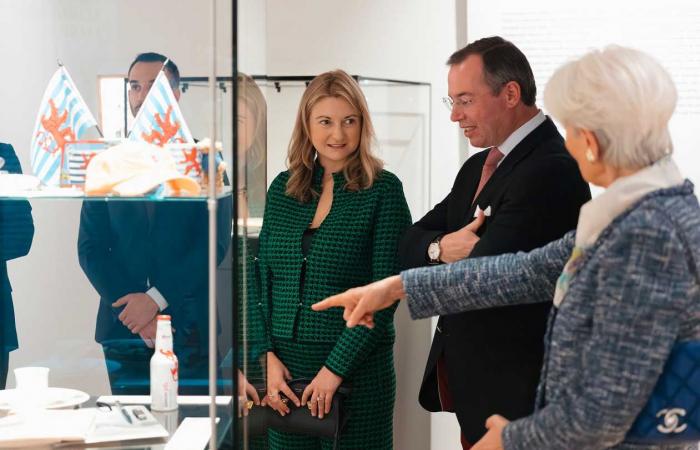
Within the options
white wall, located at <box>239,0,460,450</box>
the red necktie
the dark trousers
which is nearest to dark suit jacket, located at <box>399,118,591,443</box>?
the red necktie

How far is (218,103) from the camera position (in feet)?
5.69

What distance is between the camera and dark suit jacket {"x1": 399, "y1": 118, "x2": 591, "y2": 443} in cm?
260

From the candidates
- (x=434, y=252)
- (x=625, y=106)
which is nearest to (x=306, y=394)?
(x=434, y=252)

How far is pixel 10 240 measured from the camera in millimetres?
2193

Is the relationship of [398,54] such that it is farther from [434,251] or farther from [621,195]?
[621,195]

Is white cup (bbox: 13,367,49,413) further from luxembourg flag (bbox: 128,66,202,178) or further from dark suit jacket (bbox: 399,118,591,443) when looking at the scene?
dark suit jacket (bbox: 399,118,591,443)

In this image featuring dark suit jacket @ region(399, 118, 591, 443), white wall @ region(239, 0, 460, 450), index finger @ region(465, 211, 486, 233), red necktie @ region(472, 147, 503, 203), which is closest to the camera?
dark suit jacket @ region(399, 118, 591, 443)

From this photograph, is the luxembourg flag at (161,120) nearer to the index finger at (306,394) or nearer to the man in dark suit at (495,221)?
the man in dark suit at (495,221)

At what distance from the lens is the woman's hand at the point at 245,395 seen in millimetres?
1822

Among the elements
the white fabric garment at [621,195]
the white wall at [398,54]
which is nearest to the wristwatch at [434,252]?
the white fabric garment at [621,195]

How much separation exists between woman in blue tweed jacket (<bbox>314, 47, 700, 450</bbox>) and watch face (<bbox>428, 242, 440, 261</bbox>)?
97 centimetres

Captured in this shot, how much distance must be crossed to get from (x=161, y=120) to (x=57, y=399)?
2.19ft

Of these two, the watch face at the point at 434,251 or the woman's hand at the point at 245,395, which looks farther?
the watch face at the point at 434,251

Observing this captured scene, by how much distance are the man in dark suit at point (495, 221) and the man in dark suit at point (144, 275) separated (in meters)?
0.91
